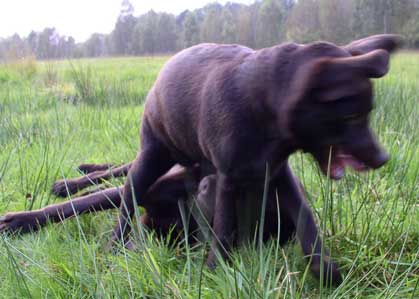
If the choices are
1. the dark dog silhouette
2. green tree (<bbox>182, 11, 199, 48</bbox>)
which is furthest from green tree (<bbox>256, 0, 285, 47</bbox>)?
the dark dog silhouette

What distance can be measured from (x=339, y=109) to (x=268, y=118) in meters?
0.34

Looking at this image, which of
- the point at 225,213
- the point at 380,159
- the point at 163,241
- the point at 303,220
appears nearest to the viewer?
the point at 380,159

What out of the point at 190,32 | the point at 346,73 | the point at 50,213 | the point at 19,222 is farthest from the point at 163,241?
the point at 190,32

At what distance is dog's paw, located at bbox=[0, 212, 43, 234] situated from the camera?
8.80ft

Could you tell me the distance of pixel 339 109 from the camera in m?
1.93

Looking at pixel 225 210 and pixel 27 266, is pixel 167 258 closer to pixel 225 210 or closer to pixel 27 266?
pixel 225 210

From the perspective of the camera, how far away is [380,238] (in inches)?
88.0

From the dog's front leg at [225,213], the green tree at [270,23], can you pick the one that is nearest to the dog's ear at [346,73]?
the dog's front leg at [225,213]

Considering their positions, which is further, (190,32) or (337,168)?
(190,32)

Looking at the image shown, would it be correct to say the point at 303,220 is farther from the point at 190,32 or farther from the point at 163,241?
the point at 190,32

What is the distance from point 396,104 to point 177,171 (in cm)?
229

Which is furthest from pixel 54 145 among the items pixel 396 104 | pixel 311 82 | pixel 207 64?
pixel 396 104

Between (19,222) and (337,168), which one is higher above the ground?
(337,168)

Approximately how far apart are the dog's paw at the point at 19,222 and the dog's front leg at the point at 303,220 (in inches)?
49.7
